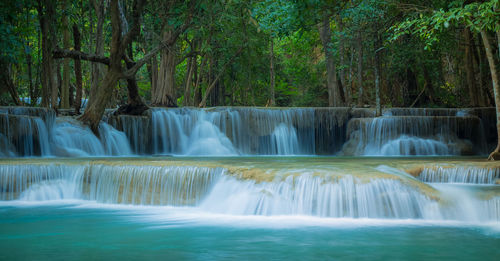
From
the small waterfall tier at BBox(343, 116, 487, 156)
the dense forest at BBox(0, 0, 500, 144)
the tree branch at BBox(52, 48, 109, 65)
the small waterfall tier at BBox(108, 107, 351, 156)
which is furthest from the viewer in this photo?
the small waterfall tier at BBox(108, 107, 351, 156)

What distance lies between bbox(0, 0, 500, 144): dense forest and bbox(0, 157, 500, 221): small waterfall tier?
288cm

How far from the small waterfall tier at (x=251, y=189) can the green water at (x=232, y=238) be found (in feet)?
1.02

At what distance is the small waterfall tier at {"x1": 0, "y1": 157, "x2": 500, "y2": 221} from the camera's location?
688 centimetres

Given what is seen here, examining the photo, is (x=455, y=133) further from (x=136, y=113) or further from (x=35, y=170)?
(x=35, y=170)

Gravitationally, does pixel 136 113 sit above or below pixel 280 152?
above

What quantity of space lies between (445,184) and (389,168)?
0.94 meters

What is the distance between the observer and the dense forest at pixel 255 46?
11953mm

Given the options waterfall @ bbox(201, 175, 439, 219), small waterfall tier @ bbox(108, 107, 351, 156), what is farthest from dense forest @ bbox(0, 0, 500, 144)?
waterfall @ bbox(201, 175, 439, 219)

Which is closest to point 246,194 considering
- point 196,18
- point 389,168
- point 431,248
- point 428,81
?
point 389,168

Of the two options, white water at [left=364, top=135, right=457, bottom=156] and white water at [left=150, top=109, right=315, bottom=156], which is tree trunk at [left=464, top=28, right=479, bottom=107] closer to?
white water at [left=364, top=135, right=457, bottom=156]

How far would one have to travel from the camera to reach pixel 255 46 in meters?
25.2

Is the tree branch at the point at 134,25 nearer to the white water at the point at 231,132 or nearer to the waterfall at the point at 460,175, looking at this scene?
the white water at the point at 231,132

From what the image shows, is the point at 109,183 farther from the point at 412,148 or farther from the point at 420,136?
the point at 420,136

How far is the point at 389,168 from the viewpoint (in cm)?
847
